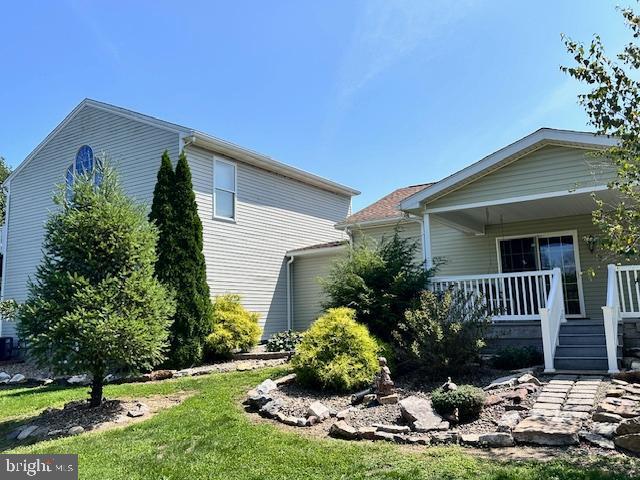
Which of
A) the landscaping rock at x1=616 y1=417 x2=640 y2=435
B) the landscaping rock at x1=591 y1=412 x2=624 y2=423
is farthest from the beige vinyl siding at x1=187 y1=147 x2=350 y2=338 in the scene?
the landscaping rock at x1=616 y1=417 x2=640 y2=435

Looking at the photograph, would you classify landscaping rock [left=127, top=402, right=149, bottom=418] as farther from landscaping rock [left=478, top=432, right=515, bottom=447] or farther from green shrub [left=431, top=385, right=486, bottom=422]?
landscaping rock [left=478, top=432, right=515, bottom=447]

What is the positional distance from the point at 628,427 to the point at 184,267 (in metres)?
9.25

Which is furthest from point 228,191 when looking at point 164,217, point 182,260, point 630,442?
point 630,442

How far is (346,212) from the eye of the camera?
62.6ft

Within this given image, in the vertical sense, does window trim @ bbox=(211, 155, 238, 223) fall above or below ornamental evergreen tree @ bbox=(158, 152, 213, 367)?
above

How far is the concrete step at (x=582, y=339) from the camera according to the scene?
25.9 ft

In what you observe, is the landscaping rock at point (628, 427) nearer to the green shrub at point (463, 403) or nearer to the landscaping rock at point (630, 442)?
the landscaping rock at point (630, 442)

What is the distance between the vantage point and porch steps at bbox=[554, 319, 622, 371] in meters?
7.30

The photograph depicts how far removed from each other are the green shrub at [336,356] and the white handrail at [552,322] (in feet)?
8.89

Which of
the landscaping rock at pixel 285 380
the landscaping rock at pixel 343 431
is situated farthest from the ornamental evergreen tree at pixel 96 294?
the landscaping rock at pixel 343 431

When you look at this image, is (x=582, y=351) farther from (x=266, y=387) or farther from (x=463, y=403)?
(x=266, y=387)

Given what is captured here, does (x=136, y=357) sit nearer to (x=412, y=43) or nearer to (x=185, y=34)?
(x=185, y=34)

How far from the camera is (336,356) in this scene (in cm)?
695

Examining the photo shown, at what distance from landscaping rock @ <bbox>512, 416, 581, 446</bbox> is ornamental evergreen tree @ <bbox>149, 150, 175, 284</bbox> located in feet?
27.5
